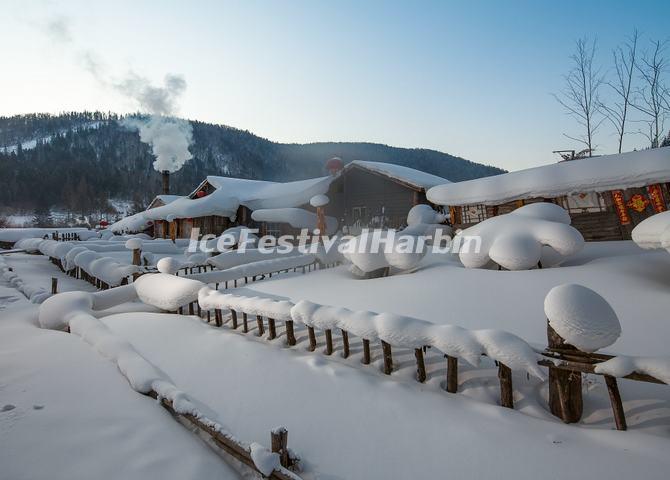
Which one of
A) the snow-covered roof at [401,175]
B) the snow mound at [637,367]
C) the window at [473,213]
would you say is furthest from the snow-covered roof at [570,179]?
the snow mound at [637,367]

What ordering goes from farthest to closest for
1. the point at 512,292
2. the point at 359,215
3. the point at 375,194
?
the point at 359,215
the point at 375,194
the point at 512,292

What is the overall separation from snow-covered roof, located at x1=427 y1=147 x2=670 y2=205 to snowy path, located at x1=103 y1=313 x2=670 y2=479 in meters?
11.1

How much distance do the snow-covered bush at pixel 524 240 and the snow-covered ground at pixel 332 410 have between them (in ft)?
8.69

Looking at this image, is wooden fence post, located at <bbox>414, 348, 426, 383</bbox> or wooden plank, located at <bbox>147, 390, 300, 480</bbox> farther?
wooden fence post, located at <bbox>414, 348, 426, 383</bbox>

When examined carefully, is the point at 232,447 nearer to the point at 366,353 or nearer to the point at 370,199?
the point at 366,353

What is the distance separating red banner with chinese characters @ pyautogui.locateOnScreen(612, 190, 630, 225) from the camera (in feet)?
44.1

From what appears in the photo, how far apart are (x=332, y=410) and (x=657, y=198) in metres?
15.1

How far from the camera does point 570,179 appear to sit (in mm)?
12242

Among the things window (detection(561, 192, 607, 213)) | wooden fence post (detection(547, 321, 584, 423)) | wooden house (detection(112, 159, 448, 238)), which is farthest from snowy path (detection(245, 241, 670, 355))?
wooden house (detection(112, 159, 448, 238))

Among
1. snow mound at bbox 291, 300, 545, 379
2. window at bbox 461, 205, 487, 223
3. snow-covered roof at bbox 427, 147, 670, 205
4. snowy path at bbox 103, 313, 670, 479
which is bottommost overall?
snowy path at bbox 103, 313, 670, 479

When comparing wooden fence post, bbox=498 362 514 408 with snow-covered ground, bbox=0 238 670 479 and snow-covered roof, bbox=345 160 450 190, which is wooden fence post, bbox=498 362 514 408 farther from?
snow-covered roof, bbox=345 160 450 190

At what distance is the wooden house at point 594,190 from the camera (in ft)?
36.4

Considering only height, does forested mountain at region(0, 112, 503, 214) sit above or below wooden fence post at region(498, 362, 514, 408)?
above

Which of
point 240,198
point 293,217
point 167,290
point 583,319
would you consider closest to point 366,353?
point 583,319
